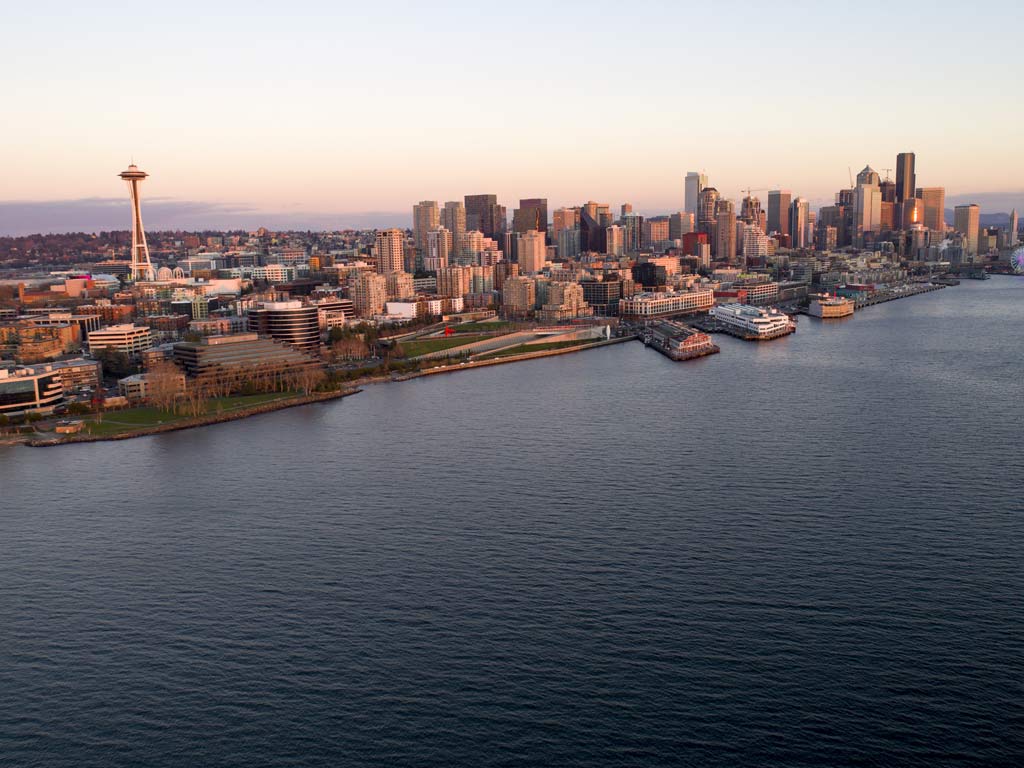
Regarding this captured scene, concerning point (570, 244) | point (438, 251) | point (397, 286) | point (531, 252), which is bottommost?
point (397, 286)

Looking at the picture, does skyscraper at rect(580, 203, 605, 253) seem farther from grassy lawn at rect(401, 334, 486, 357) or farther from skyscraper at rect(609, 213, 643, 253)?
grassy lawn at rect(401, 334, 486, 357)

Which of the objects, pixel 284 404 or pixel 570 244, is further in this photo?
pixel 570 244

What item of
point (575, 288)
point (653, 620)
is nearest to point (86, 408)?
point (653, 620)

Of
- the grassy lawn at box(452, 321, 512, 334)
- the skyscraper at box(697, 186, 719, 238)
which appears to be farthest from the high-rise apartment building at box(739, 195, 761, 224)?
the grassy lawn at box(452, 321, 512, 334)

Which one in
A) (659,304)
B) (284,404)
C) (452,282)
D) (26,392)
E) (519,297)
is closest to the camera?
(26,392)

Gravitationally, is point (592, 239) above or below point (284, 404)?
above

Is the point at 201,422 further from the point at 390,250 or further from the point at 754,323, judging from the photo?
the point at 390,250

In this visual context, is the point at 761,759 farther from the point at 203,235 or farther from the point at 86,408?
the point at 203,235

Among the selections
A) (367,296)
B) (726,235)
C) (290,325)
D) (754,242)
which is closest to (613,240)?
(726,235)
